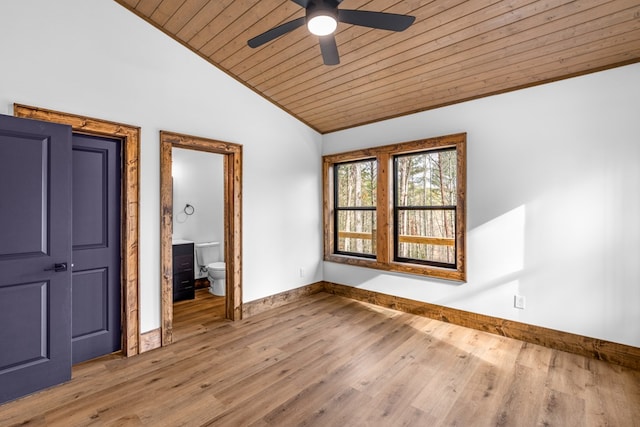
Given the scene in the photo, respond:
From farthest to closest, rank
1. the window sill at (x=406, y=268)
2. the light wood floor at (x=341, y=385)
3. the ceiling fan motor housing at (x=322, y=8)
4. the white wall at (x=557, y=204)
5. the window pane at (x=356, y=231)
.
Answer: the window pane at (x=356, y=231)
the window sill at (x=406, y=268)
the white wall at (x=557, y=204)
the light wood floor at (x=341, y=385)
the ceiling fan motor housing at (x=322, y=8)

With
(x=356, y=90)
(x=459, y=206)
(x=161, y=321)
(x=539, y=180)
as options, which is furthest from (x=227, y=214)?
(x=539, y=180)

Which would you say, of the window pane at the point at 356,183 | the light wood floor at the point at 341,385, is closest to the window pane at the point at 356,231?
the window pane at the point at 356,183

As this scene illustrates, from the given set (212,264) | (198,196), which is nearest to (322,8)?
(212,264)

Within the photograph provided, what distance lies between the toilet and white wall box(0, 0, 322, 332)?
1.05 metres

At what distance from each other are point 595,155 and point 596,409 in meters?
2.13

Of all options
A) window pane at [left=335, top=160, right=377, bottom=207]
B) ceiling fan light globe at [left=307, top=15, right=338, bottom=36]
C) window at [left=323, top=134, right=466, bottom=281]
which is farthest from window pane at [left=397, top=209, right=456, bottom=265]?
ceiling fan light globe at [left=307, top=15, right=338, bottom=36]

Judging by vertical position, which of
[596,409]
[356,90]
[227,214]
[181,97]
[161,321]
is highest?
[356,90]

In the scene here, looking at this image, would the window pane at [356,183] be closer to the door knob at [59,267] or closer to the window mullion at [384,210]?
the window mullion at [384,210]

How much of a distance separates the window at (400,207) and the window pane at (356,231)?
0.02 m

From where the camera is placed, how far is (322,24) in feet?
6.58

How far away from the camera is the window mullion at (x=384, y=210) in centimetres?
426

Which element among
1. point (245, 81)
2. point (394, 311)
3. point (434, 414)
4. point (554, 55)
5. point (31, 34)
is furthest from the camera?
point (394, 311)

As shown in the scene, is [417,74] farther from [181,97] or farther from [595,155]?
[181,97]

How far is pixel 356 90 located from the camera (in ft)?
12.1
